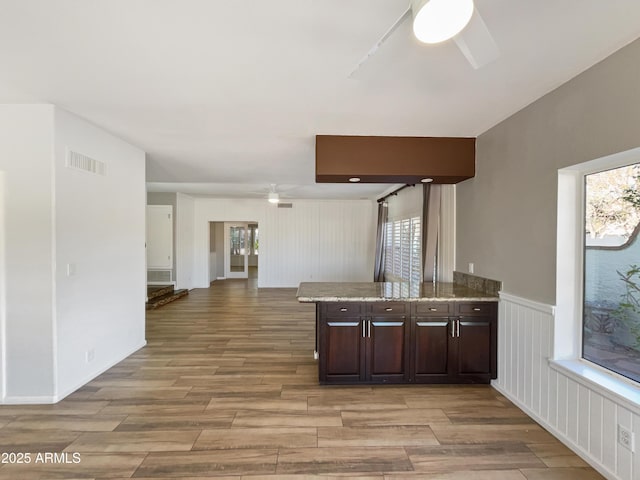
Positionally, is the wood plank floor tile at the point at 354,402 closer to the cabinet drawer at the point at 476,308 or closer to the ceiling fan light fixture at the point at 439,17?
the cabinet drawer at the point at 476,308

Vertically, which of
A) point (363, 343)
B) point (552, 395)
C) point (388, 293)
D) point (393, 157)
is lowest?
point (552, 395)

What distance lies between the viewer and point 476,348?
2971mm

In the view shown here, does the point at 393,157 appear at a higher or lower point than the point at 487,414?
higher

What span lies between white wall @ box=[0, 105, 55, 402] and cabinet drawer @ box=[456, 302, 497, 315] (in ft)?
12.5

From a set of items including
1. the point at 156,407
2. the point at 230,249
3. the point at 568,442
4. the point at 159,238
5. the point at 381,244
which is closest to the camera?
the point at 568,442

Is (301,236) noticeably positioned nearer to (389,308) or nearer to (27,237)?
(389,308)

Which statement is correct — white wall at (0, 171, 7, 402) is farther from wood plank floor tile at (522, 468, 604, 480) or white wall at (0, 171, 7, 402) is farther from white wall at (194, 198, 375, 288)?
white wall at (194, 198, 375, 288)

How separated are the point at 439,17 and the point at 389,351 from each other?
9.00 ft

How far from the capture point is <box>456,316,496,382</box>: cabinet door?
9.71 ft

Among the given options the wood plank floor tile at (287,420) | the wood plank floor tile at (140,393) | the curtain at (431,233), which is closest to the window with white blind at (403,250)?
the curtain at (431,233)

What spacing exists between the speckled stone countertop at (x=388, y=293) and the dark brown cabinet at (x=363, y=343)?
0.08m

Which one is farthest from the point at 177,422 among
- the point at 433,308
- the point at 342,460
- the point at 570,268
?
the point at 570,268

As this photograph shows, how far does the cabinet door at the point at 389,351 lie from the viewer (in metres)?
2.94

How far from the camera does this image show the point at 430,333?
9.71 ft
